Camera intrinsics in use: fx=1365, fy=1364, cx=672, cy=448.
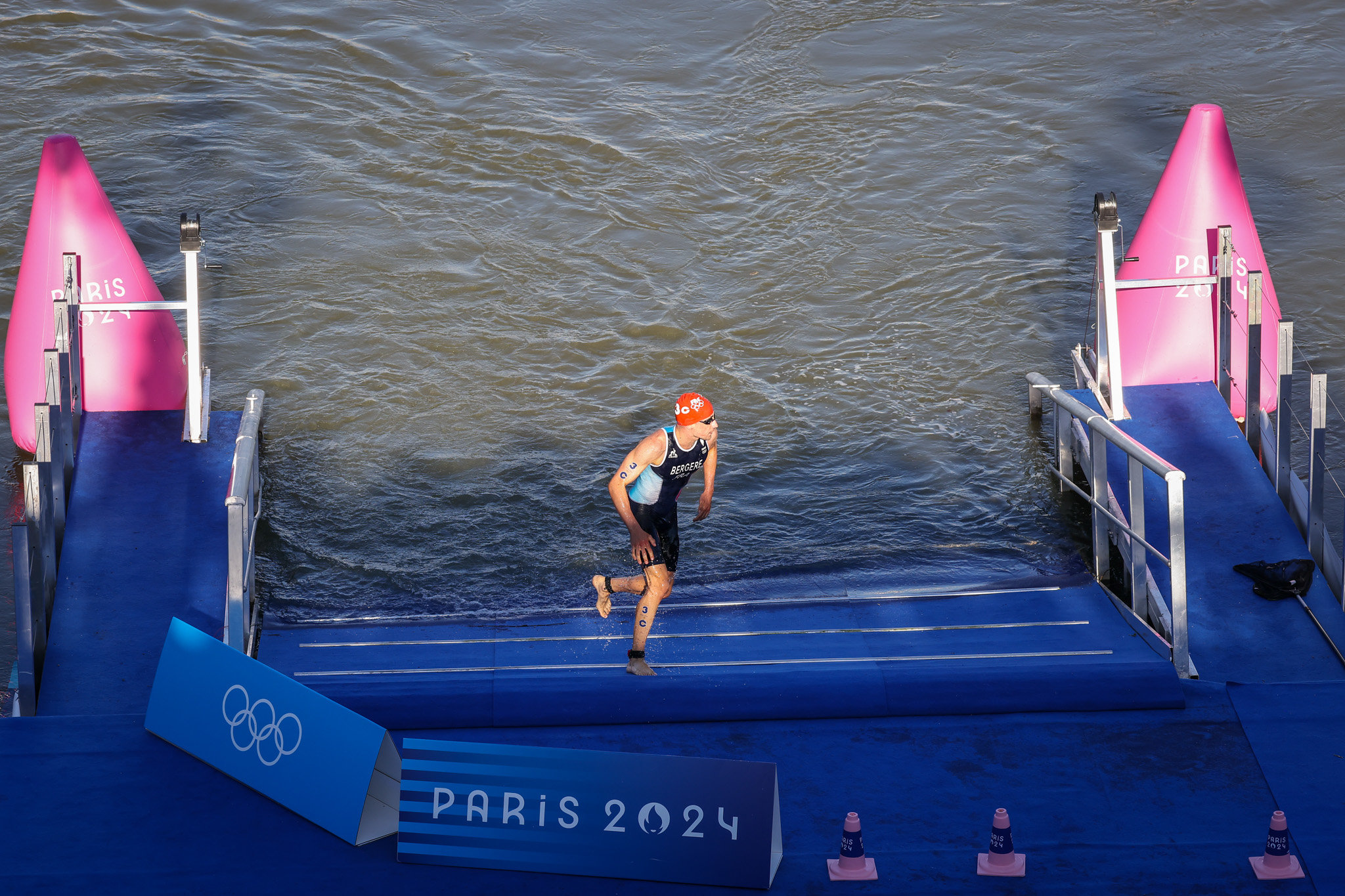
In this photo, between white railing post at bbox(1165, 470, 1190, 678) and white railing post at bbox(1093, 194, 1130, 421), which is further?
white railing post at bbox(1093, 194, 1130, 421)

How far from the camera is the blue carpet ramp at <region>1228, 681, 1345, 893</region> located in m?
5.68

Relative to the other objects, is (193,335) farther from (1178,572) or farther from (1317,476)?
(1317,476)

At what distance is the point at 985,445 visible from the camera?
10.8 m

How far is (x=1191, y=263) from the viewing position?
32.9 feet

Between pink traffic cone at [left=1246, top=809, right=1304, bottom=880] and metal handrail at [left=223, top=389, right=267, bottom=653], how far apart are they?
4.66 m

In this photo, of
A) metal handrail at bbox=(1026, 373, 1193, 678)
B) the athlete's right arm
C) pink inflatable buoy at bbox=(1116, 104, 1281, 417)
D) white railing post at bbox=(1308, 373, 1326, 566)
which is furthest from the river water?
the athlete's right arm

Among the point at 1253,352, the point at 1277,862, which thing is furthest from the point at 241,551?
the point at 1253,352

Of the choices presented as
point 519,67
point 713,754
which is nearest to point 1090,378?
point 713,754

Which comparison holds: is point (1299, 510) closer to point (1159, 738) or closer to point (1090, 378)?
point (1090, 378)

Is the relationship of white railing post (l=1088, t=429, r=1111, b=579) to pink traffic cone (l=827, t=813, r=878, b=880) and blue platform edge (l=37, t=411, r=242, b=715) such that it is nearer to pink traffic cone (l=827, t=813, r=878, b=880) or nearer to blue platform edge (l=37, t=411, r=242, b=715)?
pink traffic cone (l=827, t=813, r=878, b=880)

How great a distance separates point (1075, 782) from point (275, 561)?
18.1ft

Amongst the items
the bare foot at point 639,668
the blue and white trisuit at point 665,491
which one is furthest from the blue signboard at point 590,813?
the blue and white trisuit at point 665,491

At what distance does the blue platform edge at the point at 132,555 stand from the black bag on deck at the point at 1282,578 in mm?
5807

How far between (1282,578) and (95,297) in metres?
7.98
